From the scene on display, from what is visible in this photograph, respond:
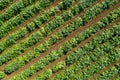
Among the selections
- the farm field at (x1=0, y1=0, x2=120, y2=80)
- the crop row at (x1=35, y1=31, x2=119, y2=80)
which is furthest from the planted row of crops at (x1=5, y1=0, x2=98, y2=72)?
the crop row at (x1=35, y1=31, x2=119, y2=80)

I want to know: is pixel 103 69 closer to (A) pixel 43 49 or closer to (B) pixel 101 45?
(B) pixel 101 45

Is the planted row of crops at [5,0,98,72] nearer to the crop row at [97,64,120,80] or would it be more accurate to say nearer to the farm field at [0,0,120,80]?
the farm field at [0,0,120,80]

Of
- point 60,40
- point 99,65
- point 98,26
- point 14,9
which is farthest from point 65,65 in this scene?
point 14,9

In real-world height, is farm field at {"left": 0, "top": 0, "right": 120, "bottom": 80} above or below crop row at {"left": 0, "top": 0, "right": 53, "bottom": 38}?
below

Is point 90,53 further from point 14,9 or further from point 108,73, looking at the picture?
point 14,9

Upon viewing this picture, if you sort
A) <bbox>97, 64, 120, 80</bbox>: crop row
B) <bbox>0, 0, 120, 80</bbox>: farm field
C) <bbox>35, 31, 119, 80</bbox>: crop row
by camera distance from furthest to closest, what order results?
<bbox>97, 64, 120, 80</bbox>: crop row < <bbox>35, 31, 119, 80</bbox>: crop row < <bbox>0, 0, 120, 80</bbox>: farm field

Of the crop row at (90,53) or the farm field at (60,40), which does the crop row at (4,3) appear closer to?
the farm field at (60,40)
